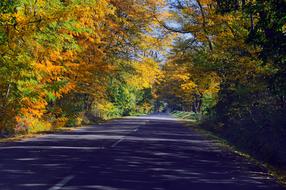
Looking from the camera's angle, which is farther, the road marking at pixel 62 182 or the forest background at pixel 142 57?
the forest background at pixel 142 57

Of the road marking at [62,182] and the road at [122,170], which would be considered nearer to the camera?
the road marking at [62,182]

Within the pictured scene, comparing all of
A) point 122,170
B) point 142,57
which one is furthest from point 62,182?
point 142,57

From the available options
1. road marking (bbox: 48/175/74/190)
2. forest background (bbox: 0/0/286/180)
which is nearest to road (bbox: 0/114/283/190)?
road marking (bbox: 48/175/74/190)

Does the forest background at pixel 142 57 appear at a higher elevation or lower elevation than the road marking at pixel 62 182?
higher

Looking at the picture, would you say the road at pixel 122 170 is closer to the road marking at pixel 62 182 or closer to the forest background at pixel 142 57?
the road marking at pixel 62 182

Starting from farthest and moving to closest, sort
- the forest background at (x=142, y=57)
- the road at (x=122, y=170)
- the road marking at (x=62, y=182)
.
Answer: the forest background at (x=142, y=57)
the road at (x=122, y=170)
the road marking at (x=62, y=182)

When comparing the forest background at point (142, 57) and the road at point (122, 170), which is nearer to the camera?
the road at point (122, 170)

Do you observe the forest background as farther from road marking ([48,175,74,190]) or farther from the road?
road marking ([48,175,74,190])

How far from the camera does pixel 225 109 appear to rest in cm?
2867

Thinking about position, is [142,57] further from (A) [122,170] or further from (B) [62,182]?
(B) [62,182]

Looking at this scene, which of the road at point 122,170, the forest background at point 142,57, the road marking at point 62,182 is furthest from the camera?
the forest background at point 142,57

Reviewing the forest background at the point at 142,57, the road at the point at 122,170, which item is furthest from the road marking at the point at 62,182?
the forest background at the point at 142,57

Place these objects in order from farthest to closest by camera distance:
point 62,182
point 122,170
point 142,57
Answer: point 142,57, point 122,170, point 62,182

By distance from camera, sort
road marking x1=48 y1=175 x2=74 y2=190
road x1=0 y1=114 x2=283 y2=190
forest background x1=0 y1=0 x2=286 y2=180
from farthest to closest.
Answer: forest background x1=0 y1=0 x2=286 y2=180 < road x1=0 y1=114 x2=283 y2=190 < road marking x1=48 y1=175 x2=74 y2=190
